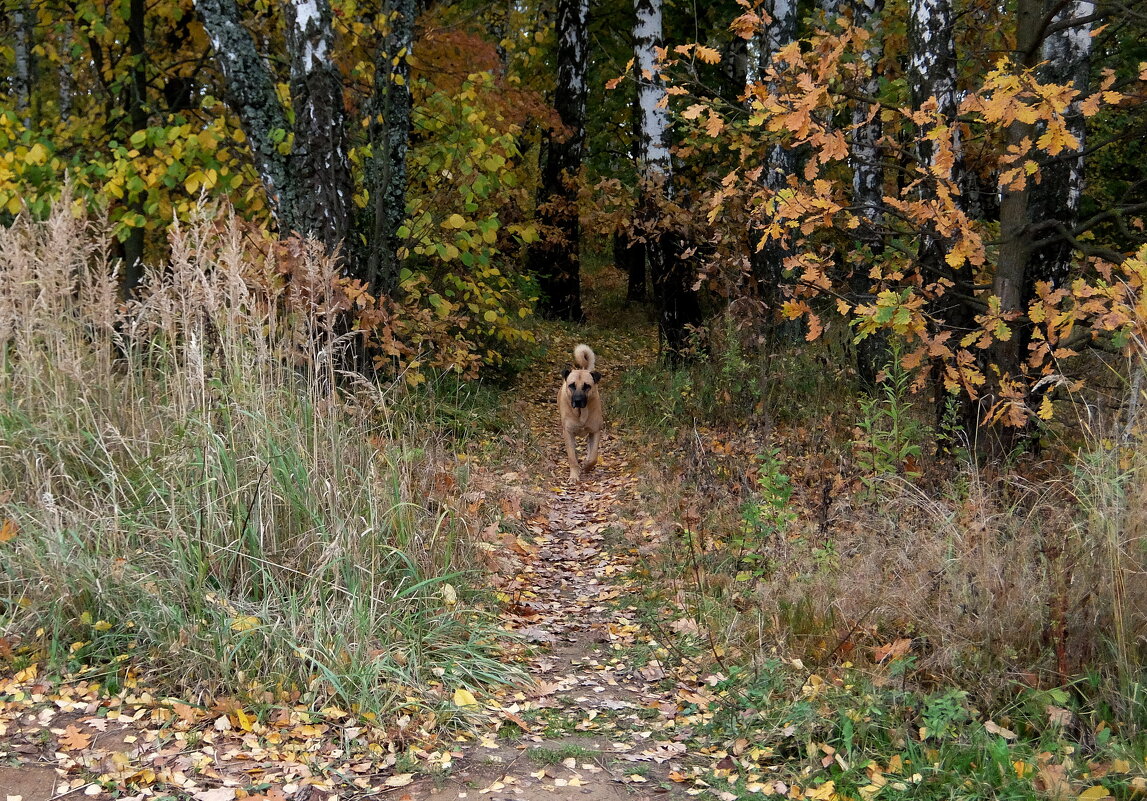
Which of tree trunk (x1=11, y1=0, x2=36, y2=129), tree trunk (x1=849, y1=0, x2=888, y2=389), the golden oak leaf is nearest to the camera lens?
the golden oak leaf

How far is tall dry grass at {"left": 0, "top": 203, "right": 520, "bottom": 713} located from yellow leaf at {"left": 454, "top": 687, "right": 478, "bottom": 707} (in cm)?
15

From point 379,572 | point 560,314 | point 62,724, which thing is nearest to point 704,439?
point 379,572

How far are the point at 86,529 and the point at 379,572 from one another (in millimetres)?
1402

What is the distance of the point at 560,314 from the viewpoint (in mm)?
17969

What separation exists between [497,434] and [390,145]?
316 centimetres

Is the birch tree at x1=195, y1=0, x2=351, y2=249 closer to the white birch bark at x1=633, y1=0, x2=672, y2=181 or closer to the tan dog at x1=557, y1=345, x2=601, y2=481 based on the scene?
the tan dog at x1=557, y1=345, x2=601, y2=481

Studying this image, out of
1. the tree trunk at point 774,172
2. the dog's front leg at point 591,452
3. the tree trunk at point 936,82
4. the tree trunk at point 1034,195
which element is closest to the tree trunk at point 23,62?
the dog's front leg at point 591,452

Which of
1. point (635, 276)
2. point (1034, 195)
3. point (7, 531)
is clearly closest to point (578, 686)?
point (7, 531)

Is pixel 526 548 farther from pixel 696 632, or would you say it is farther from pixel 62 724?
pixel 62 724

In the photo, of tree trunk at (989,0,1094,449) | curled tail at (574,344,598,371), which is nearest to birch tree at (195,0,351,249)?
curled tail at (574,344,598,371)

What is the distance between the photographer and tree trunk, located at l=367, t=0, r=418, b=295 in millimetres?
8086

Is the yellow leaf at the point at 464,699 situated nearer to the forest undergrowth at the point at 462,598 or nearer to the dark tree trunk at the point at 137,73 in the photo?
the forest undergrowth at the point at 462,598

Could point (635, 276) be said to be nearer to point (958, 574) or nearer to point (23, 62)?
point (23, 62)

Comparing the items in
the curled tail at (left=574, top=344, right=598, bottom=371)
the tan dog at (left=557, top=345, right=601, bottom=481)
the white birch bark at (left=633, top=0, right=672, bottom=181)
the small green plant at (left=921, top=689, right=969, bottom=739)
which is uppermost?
the white birch bark at (left=633, top=0, right=672, bottom=181)
